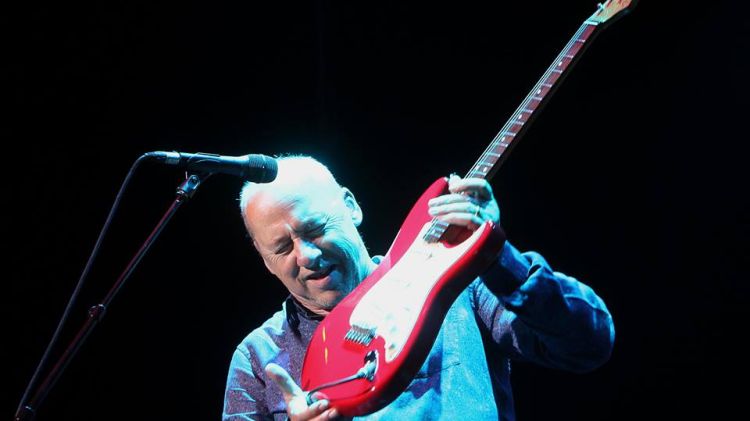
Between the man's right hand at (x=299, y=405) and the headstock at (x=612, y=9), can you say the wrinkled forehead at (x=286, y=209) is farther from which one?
the headstock at (x=612, y=9)

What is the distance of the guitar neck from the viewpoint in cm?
197

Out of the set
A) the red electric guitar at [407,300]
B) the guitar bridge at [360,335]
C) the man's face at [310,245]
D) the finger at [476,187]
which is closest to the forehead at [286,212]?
the man's face at [310,245]

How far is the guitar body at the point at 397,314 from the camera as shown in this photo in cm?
177

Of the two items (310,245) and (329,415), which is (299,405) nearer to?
(329,415)

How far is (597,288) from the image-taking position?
3.43 meters

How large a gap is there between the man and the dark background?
1259 millimetres

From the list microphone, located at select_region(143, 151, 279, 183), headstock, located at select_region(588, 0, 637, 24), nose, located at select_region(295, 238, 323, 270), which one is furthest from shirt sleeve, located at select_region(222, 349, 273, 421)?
headstock, located at select_region(588, 0, 637, 24)

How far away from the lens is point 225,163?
1987mm

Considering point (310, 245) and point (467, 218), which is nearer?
point (467, 218)

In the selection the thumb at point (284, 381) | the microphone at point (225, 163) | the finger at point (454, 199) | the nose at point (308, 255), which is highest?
the microphone at point (225, 163)

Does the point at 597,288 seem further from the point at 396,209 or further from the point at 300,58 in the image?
the point at 300,58

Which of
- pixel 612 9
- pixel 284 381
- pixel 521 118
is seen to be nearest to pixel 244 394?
pixel 284 381

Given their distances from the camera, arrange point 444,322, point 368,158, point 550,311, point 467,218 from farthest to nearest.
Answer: point 368,158 → point 444,322 → point 550,311 → point 467,218

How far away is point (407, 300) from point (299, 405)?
0.42m
